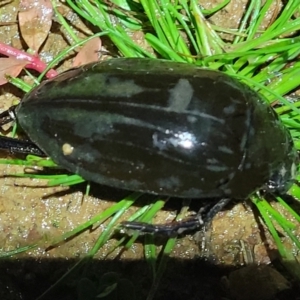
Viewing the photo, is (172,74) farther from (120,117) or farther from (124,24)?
(124,24)

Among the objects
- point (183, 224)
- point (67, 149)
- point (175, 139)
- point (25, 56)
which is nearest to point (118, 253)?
point (183, 224)

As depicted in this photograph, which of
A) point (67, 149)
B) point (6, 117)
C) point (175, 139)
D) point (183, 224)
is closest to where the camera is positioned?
point (175, 139)

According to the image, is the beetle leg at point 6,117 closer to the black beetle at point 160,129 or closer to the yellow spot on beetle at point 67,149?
the black beetle at point 160,129

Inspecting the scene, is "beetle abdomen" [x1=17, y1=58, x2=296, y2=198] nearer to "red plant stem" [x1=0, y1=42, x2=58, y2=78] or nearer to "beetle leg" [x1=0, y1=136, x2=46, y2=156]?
"beetle leg" [x1=0, y1=136, x2=46, y2=156]

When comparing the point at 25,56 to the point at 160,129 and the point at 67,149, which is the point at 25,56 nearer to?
the point at 67,149

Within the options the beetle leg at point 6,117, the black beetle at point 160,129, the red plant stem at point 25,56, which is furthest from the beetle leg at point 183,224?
the red plant stem at point 25,56

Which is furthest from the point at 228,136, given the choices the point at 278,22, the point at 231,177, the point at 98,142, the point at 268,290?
the point at 268,290
